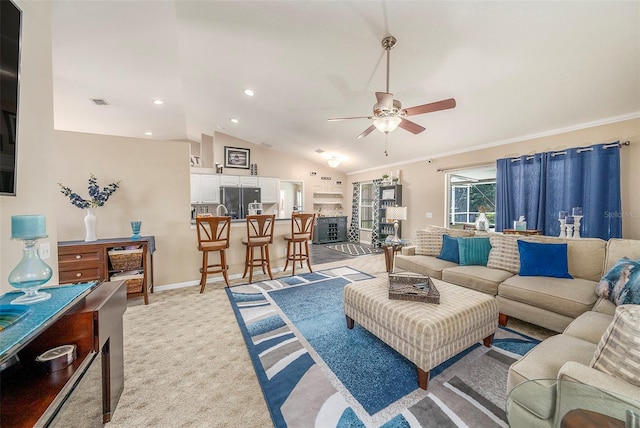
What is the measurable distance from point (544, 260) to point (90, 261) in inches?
200

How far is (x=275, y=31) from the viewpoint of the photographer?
254 centimetres

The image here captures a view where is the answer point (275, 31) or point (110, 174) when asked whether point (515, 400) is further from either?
point (110, 174)

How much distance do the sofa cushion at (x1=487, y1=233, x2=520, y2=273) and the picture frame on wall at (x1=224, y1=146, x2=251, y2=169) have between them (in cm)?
628

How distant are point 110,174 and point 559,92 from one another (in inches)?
229

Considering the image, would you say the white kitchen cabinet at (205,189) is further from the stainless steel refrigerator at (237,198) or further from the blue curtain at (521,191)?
the blue curtain at (521,191)

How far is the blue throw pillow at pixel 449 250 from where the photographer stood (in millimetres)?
3348

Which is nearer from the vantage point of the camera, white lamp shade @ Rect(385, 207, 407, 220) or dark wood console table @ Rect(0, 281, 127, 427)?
dark wood console table @ Rect(0, 281, 127, 427)

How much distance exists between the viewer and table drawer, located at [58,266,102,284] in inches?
105

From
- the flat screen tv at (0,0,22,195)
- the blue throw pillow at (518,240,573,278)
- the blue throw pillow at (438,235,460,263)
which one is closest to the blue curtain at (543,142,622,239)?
the blue throw pillow at (518,240,573,278)

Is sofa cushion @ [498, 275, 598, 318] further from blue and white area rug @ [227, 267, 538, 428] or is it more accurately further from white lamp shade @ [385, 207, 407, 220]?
white lamp shade @ [385, 207, 407, 220]

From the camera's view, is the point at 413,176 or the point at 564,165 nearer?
the point at 564,165

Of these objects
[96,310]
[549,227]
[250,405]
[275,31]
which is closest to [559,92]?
[549,227]

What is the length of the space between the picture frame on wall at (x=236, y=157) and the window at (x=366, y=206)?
370 centimetres

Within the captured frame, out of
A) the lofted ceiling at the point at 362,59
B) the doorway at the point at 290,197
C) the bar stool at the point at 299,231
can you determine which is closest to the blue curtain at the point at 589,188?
the lofted ceiling at the point at 362,59
